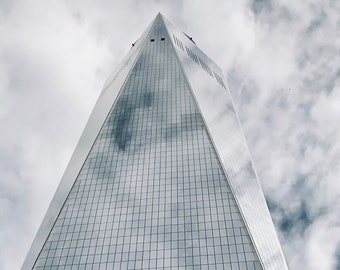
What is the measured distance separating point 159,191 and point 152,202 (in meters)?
3.13

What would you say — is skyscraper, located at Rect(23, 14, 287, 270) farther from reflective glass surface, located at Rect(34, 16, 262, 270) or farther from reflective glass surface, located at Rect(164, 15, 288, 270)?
reflective glass surface, located at Rect(164, 15, 288, 270)

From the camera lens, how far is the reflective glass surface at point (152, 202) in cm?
6806

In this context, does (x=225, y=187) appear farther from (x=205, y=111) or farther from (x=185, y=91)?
(x=185, y=91)

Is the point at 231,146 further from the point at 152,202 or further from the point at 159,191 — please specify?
the point at 152,202

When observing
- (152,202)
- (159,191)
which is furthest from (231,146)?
(152,202)

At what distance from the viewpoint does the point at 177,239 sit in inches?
2776

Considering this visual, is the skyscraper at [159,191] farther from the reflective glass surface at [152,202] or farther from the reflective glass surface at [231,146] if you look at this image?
the reflective glass surface at [231,146]

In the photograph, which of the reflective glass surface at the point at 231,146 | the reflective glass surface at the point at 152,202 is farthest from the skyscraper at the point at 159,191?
the reflective glass surface at the point at 231,146

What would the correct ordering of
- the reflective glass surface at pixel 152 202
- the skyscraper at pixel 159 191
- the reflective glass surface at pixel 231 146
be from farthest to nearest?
the reflective glass surface at pixel 231 146 < the skyscraper at pixel 159 191 < the reflective glass surface at pixel 152 202

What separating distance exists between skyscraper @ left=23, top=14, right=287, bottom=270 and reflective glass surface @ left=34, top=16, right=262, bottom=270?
0.61 feet

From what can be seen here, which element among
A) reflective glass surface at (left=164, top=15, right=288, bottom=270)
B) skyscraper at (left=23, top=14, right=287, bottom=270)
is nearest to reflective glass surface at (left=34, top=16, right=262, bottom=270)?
skyscraper at (left=23, top=14, right=287, bottom=270)

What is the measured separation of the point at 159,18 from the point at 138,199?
84258 millimetres

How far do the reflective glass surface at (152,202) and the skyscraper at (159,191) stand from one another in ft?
0.61

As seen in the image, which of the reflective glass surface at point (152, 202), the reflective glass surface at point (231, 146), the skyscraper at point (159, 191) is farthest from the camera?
the reflective glass surface at point (231, 146)
